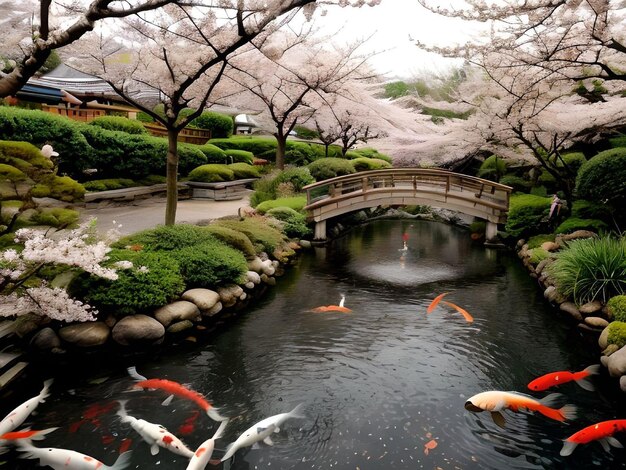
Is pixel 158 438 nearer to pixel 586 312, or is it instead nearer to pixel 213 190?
pixel 586 312

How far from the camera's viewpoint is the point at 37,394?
6.21m

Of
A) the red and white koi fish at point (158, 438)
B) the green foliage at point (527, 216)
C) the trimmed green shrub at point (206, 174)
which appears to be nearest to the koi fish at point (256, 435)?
the red and white koi fish at point (158, 438)

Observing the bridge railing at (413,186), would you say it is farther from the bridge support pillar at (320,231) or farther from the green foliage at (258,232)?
the green foliage at (258,232)

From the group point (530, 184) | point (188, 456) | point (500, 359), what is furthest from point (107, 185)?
point (530, 184)

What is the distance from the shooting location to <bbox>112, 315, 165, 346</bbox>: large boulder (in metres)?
7.15

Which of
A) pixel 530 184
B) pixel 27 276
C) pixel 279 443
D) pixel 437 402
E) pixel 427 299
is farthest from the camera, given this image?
pixel 530 184

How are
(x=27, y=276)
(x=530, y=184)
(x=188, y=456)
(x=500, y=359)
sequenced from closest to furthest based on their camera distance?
(x=188, y=456) < (x=27, y=276) < (x=500, y=359) < (x=530, y=184)

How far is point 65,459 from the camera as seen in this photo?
14.8 feet

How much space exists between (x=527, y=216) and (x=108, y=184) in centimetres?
1535

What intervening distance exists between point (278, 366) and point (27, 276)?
12.9ft

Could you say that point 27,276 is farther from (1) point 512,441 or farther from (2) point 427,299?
(2) point 427,299

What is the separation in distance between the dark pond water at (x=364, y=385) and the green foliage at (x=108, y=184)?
8.41 meters

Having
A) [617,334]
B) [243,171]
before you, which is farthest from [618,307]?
[243,171]

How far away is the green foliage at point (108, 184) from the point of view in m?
14.9
